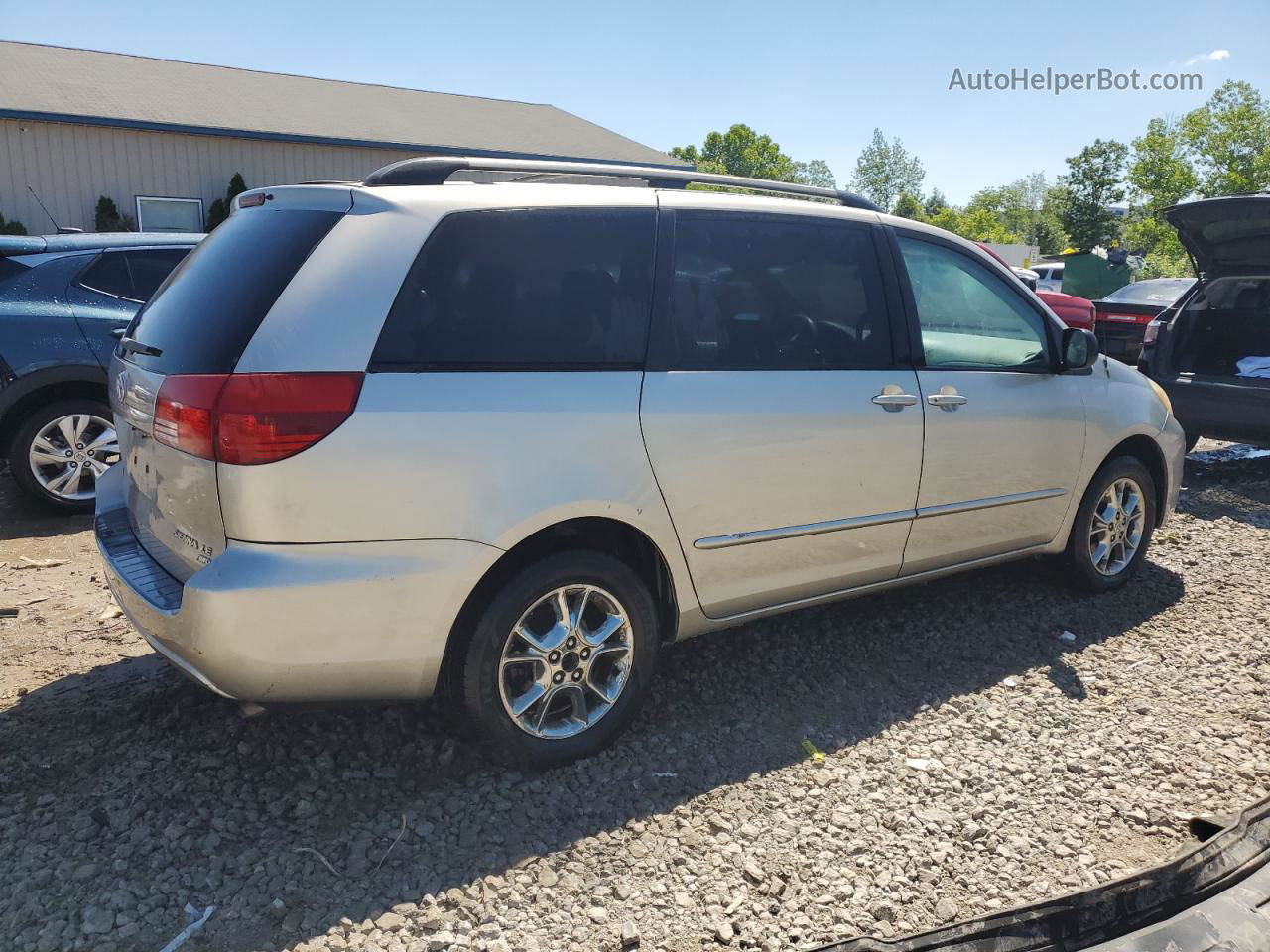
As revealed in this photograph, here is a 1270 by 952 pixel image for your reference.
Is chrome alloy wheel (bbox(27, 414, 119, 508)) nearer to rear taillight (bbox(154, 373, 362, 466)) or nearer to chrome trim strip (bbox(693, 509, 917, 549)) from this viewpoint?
rear taillight (bbox(154, 373, 362, 466))

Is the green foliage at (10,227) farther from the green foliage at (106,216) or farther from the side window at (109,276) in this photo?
the side window at (109,276)

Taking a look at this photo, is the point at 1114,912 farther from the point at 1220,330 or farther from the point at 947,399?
the point at 1220,330

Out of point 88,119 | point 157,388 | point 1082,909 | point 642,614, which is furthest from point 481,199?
point 88,119

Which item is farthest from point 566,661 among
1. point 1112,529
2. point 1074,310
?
point 1074,310

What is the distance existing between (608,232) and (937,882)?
7.33 ft

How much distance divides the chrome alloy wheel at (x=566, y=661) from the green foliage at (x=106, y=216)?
49.3 ft

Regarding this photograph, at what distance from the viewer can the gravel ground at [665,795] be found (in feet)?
8.34

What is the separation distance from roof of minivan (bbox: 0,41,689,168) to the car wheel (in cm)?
1143

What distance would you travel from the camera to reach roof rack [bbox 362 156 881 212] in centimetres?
316

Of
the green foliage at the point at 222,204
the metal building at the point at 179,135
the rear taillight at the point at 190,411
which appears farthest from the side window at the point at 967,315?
the green foliage at the point at 222,204

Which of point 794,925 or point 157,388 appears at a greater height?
point 157,388

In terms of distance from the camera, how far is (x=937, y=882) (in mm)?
2715

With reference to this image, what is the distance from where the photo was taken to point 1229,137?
2158 inches

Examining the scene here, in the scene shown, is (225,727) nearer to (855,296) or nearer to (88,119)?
(855,296)
